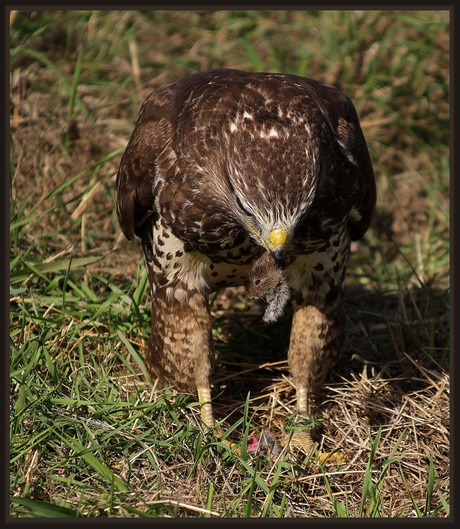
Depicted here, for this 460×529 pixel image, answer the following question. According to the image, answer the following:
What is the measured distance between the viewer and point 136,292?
4.82 meters

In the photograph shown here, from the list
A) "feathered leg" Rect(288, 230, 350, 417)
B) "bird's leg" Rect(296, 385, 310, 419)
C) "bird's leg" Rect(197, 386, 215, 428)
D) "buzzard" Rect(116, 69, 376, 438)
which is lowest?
"bird's leg" Rect(296, 385, 310, 419)

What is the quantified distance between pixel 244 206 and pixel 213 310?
2.13 metres

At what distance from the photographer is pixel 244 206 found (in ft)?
11.0

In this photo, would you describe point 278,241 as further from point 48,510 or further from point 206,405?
point 48,510

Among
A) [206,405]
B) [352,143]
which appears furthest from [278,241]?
[206,405]

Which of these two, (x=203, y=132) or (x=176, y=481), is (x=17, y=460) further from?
(x=203, y=132)

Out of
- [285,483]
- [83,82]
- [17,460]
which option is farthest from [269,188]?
[83,82]

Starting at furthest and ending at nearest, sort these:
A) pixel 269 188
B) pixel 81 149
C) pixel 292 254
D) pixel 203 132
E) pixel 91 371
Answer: pixel 81 149 < pixel 91 371 < pixel 292 254 < pixel 203 132 < pixel 269 188

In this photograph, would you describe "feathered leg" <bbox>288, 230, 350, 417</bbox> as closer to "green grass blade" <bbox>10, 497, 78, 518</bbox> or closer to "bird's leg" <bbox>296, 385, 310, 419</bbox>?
"bird's leg" <bbox>296, 385, 310, 419</bbox>

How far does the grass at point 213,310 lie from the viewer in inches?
146

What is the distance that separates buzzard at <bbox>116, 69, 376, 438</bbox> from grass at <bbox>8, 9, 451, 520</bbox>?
0.34 m

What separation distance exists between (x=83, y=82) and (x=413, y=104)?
2908mm

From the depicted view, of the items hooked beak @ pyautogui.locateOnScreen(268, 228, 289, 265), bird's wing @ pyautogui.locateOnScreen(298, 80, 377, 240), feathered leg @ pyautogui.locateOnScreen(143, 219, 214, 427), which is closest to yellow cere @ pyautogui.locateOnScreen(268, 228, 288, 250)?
hooked beak @ pyautogui.locateOnScreen(268, 228, 289, 265)

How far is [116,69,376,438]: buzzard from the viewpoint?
132 inches
